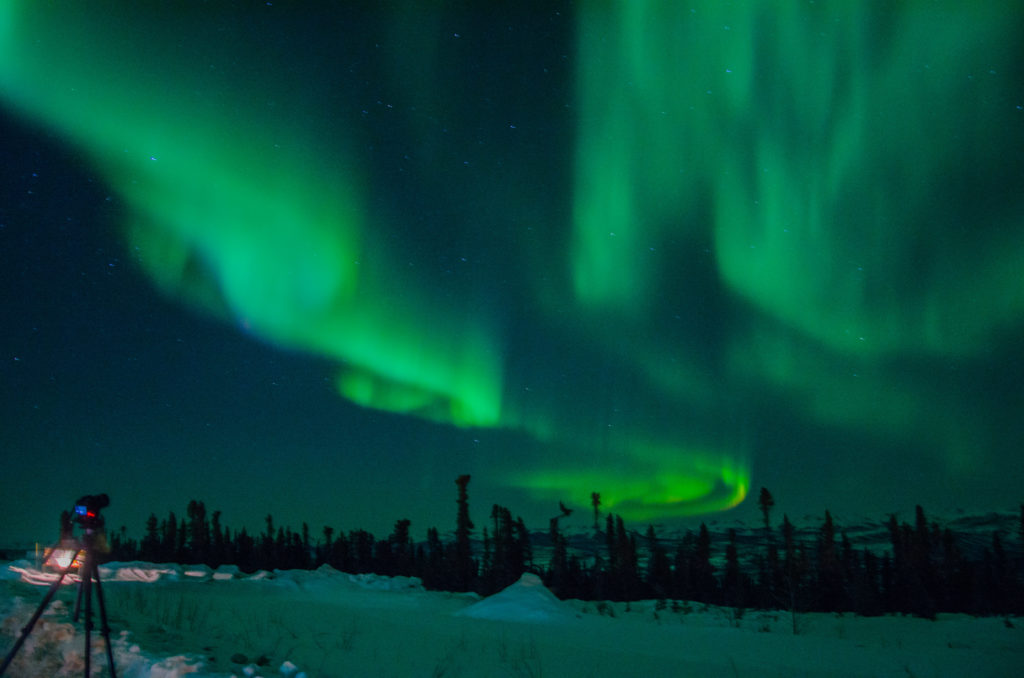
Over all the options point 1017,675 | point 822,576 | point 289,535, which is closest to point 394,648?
point 1017,675

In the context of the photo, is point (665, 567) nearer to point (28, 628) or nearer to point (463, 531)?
point (463, 531)

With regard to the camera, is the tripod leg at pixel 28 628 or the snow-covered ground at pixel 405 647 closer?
the tripod leg at pixel 28 628

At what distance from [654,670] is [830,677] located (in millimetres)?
2686

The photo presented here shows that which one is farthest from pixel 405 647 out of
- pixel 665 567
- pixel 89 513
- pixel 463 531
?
pixel 665 567

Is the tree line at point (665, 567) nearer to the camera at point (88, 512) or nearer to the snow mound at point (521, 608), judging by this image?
the snow mound at point (521, 608)

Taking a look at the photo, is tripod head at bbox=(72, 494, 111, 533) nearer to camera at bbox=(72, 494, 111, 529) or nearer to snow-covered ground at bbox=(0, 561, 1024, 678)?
camera at bbox=(72, 494, 111, 529)

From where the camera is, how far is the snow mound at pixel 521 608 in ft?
60.0

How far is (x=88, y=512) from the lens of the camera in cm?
879

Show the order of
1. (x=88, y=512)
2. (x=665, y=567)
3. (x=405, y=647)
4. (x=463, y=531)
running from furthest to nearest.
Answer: (x=665, y=567)
(x=463, y=531)
(x=405, y=647)
(x=88, y=512)

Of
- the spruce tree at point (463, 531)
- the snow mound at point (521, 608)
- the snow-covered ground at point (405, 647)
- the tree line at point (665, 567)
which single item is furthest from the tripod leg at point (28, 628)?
the spruce tree at point (463, 531)

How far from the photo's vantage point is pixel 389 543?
126 meters

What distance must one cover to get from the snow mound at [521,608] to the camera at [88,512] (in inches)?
438

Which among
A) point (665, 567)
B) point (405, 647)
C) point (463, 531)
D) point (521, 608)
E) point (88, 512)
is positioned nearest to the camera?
point (88, 512)

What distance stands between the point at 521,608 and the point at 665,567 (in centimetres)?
9523
